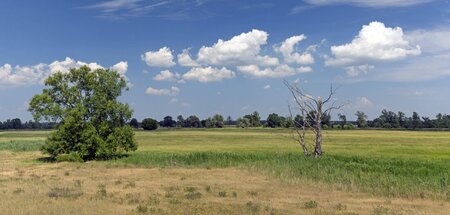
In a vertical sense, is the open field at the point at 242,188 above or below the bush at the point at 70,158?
below

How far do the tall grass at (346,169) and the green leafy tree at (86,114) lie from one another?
3.73m

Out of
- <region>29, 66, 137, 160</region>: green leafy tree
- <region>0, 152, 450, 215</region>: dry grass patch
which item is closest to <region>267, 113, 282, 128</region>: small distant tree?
<region>29, 66, 137, 160</region>: green leafy tree

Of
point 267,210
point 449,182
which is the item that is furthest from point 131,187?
point 449,182

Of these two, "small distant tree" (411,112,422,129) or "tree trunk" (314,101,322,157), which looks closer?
"tree trunk" (314,101,322,157)

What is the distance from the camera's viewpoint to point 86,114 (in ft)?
151

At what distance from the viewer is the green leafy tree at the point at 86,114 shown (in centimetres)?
4484

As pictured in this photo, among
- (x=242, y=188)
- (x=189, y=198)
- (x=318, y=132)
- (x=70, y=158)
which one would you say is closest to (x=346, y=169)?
(x=318, y=132)

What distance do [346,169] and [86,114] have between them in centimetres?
2682

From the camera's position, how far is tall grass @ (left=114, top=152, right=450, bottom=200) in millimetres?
23953

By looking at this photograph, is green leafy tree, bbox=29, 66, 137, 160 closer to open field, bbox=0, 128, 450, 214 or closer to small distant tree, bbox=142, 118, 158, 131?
open field, bbox=0, 128, 450, 214

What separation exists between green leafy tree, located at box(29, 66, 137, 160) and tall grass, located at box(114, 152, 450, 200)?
3730mm

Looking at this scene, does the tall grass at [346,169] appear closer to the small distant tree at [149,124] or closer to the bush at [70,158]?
the bush at [70,158]

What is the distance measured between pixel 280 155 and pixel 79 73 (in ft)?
73.5

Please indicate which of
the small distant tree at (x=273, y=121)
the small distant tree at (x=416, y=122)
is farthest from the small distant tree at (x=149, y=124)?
the small distant tree at (x=416, y=122)
